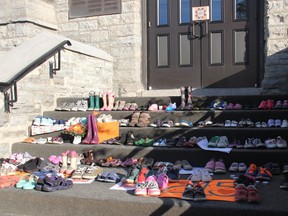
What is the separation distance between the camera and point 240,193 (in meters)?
3.08

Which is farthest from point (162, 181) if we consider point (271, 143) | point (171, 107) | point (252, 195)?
point (171, 107)

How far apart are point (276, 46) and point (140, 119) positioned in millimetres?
3046

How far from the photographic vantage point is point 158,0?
Answer: 7477 mm

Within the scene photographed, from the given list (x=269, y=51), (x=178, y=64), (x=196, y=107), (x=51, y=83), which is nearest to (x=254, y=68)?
(x=269, y=51)

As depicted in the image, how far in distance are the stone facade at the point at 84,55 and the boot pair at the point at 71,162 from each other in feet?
3.28

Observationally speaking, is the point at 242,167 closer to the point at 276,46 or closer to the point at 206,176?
the point at 206,176

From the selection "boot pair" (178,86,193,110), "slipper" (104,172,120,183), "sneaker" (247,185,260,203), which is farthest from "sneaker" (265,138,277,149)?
"slipper" (104,172,120,183)

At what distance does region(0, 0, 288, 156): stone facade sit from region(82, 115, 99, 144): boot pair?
104 centimetres

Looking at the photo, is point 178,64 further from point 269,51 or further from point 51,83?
point 51,83

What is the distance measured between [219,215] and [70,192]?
58.3 inches

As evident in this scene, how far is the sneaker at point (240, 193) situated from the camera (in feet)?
9.95

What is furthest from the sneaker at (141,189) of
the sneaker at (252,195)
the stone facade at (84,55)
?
the stone facade at (84,55)

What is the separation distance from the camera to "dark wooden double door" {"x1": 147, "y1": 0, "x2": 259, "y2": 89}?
698 centimetres

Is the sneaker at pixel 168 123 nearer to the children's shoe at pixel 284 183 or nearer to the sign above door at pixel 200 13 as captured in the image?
the children's shoe at pixel 284 183
